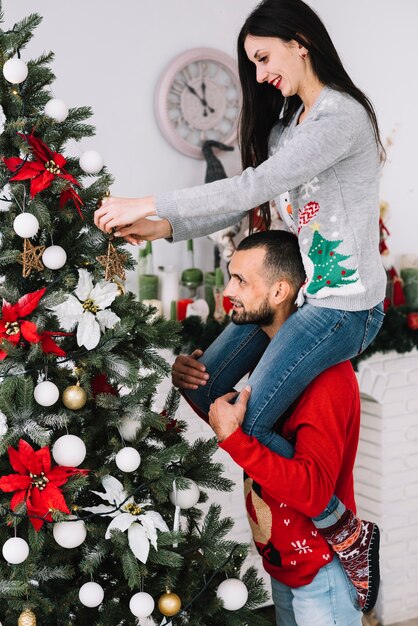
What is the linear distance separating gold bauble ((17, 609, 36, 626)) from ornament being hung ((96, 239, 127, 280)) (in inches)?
26.3

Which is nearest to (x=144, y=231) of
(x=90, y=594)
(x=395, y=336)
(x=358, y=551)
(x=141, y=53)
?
(x=90, y=594)

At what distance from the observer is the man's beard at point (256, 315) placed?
6.27 feet

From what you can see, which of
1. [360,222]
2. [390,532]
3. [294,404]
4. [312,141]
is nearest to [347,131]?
[312,141]

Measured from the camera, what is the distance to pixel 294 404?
193 cm

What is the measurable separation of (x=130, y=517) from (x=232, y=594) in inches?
11.8

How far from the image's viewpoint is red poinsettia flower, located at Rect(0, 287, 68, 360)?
150 centimetres

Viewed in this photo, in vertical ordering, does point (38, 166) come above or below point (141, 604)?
above

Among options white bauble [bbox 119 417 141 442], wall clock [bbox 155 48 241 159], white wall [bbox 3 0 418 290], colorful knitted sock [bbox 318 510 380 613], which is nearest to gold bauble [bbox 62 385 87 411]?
white bauble [bbox 119 417 141 442]

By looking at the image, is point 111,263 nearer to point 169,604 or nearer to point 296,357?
point 296,357

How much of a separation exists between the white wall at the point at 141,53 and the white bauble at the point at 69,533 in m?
1.74

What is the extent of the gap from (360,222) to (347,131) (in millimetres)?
215

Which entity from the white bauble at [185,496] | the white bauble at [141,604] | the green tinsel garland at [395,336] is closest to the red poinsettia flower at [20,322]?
the white bauble at [185,496]

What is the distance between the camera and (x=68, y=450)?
1.51 m

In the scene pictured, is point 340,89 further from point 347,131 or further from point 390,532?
point 390,532
